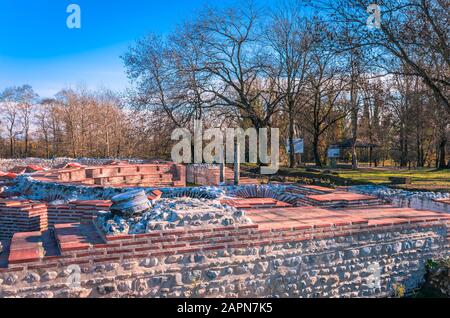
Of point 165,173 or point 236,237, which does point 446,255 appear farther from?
point 165,173

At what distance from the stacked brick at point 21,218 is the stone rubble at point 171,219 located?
283cm

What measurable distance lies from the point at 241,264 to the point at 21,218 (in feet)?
13.9

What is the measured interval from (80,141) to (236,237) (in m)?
28.7

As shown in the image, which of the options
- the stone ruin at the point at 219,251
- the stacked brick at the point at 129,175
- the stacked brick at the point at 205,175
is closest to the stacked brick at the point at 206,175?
the stacked brick at the point at 205,175

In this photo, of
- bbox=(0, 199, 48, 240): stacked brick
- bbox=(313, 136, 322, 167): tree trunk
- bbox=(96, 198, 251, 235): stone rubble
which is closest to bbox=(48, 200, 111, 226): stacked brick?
bbox=(0, 199, 48, 240): stacked brick

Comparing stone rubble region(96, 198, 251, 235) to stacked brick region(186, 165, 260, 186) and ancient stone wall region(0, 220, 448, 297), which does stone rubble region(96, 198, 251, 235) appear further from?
stacked brick region(186, 165, 260, 186)

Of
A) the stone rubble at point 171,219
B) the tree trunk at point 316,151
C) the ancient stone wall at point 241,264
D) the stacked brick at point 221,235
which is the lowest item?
the ancient stone wall at point 241,264

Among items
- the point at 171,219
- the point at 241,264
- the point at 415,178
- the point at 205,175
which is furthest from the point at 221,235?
the point at 415,178

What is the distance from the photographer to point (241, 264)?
3783mm

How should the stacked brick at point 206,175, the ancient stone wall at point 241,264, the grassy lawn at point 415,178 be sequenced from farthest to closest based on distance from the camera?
the stacked brick at point 206,175 → the grassy lawn at point 415,178 → the ancient stone wall at point 241,264

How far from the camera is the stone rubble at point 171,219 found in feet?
11.5

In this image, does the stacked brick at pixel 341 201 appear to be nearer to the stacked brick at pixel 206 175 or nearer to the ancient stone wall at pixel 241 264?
the ancient stone wall at pixel 241 264

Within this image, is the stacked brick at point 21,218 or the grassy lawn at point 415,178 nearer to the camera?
the stacked brick at point 21,218
